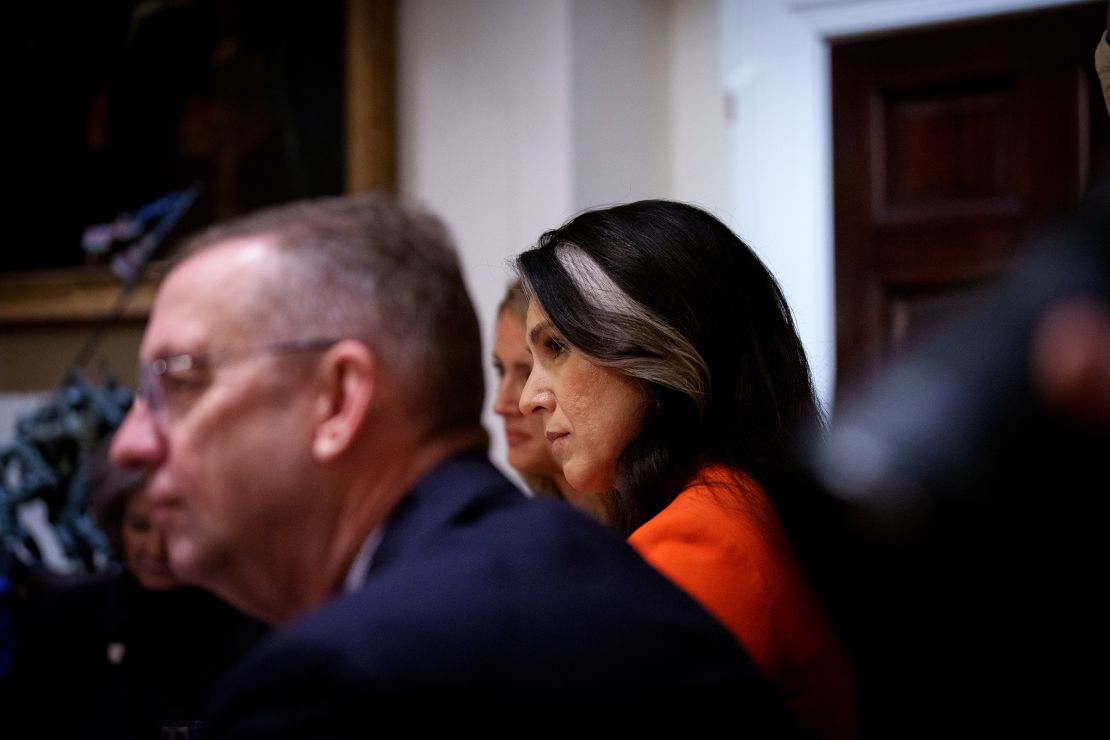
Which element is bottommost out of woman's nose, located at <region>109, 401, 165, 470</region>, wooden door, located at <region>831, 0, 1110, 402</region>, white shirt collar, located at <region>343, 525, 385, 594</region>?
white shirt collar, located at <region>343, 525, 385, 594</region>

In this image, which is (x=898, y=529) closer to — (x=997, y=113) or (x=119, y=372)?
(x=997, y=113)

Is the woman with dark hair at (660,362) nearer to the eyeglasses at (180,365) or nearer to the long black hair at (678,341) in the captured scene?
the long black hair at (678,341)

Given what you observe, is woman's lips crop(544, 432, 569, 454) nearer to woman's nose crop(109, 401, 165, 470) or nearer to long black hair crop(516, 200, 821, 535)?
long black hair crop(516, 200, 821, 535)

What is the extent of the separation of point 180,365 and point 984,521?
0.89 metres

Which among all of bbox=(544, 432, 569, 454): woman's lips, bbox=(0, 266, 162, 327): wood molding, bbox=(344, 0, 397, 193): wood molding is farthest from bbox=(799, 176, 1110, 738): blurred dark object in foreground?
bbox=(0, 266, 162, 327): wood molding

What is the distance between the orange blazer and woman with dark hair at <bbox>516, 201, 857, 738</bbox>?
4.5 inches

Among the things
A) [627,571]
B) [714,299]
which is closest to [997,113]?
[714,299]

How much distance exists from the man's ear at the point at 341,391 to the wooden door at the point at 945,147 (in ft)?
7.68

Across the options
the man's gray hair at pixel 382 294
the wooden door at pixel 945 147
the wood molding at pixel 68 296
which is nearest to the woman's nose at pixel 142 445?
the man's gray hair at pixel 382 294

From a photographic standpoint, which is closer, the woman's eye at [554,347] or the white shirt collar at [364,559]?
the white shirt collar at [364,559]

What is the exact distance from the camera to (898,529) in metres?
0.87

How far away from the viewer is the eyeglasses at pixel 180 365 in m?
1.31

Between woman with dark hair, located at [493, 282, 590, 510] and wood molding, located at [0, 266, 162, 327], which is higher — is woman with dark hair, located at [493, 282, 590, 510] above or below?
below

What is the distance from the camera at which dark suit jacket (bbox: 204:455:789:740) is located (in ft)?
3.34
